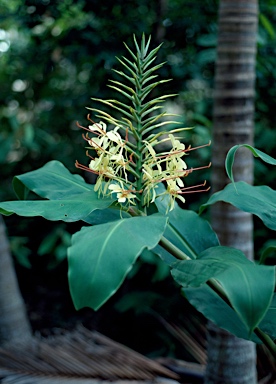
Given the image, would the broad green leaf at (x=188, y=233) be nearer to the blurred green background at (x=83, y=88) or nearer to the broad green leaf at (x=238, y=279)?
the broad green leaf at (x=238, y=279)

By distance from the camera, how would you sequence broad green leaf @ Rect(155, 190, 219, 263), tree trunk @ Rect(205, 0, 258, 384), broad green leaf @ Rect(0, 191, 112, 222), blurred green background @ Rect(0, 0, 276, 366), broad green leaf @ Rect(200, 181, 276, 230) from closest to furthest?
broad green leaf @ Rect(0, 191, 112, 222)
broad green leaf @ Rect(200, 181, 276, 230)
broad green leaf @ Rect(155, 190, 219, 263)
tree trunk @ Rect(205, 0, 258, 384)
blurred green background @ Rect(0, 0, 276, 366)

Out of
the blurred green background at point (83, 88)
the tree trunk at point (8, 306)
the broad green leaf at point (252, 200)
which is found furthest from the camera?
the blurred green background at point (83, 88)

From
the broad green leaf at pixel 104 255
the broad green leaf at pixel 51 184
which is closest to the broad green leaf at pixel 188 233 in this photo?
the broad green leaf at pixel 51 184

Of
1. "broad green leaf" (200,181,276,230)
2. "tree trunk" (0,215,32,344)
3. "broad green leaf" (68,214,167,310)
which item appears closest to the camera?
"broad green leaf" (68,214,167,310)

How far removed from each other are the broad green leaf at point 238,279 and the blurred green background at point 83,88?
4.89 feet

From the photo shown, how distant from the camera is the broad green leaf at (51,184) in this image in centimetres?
124

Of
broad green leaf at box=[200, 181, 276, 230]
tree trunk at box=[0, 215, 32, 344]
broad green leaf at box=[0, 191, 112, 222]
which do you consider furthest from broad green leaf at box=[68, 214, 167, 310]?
tree trunk at box=[0, 215, 32, 344]

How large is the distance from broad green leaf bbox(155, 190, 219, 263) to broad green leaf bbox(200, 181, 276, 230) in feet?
0.51

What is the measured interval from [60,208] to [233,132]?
2.37ft

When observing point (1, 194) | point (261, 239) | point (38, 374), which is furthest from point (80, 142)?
point (38, 374)

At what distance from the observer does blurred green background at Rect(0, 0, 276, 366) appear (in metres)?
2.40

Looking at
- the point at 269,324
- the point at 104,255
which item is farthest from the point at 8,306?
the point at 104,255

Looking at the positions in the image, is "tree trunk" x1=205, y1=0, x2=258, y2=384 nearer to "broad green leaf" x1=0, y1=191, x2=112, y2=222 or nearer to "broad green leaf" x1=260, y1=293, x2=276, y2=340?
"broad green leaf" x1=260, y1=293, x2=276, y2=340

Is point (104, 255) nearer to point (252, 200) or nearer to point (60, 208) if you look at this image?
point (60, 208)
